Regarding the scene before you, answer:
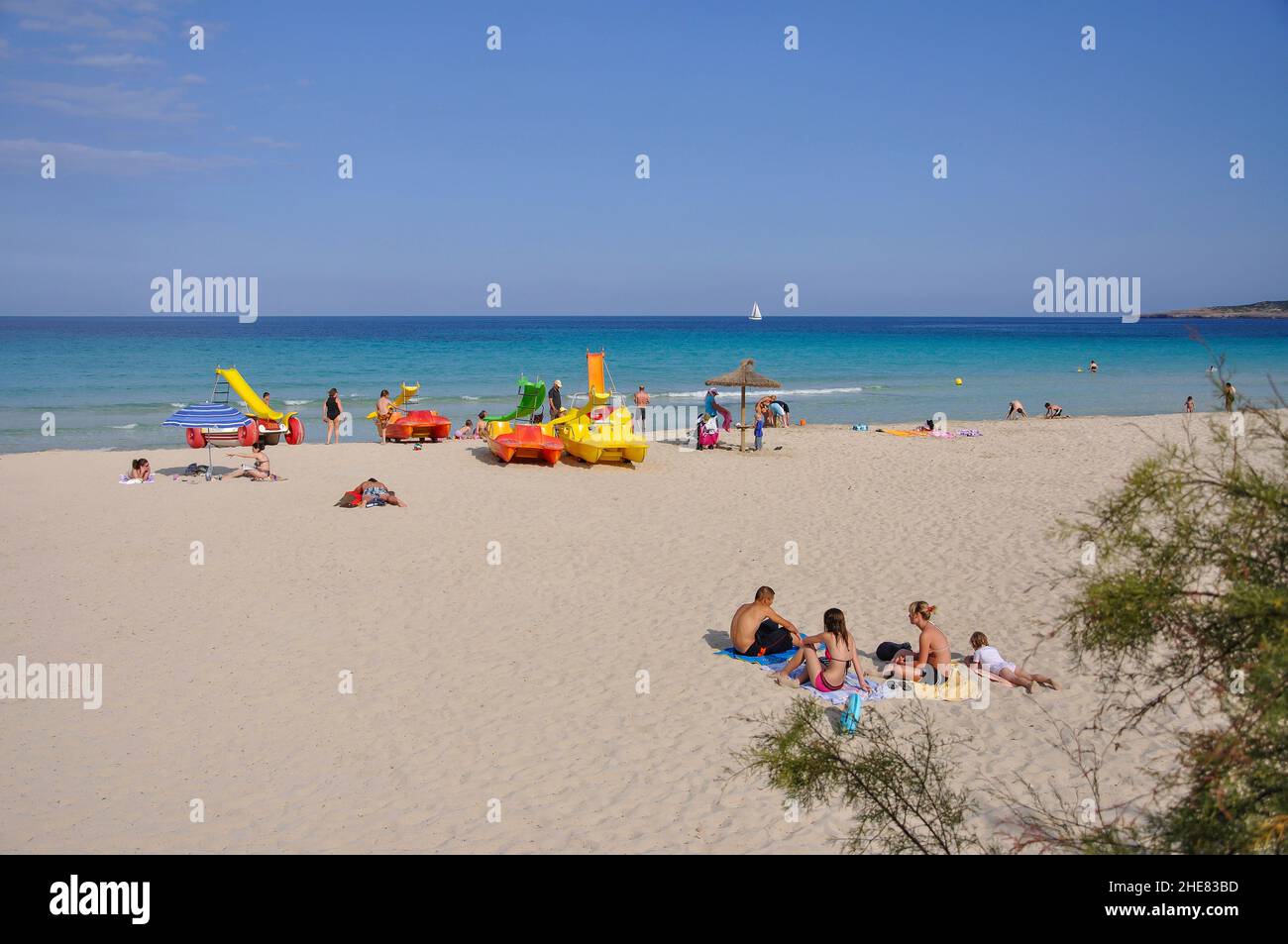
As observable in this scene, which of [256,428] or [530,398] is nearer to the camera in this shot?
[256,428]

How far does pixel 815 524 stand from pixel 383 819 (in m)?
8.33

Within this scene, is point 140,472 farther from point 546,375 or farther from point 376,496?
point 546,375

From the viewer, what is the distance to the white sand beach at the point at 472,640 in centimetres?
535

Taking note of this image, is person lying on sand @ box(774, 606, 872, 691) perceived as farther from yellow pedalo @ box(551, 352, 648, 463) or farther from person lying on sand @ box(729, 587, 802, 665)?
yellow pedalo @ box(551, 352, 648, 463)

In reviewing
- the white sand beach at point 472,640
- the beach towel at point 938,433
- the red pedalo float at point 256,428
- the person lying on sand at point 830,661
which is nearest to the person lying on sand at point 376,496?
the white sand beach at point 472,640

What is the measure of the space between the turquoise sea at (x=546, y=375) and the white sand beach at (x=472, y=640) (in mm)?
8487

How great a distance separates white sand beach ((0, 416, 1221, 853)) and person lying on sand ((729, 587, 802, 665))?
30cm

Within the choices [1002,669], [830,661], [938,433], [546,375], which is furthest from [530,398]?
[546,375]

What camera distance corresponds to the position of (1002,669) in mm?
7098

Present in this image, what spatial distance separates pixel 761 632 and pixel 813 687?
88 cm

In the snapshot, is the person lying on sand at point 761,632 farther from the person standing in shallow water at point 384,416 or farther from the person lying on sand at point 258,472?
the person standing in shallow water at point 384,416

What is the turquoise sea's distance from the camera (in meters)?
28.6

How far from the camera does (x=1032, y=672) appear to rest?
24.1 feet
